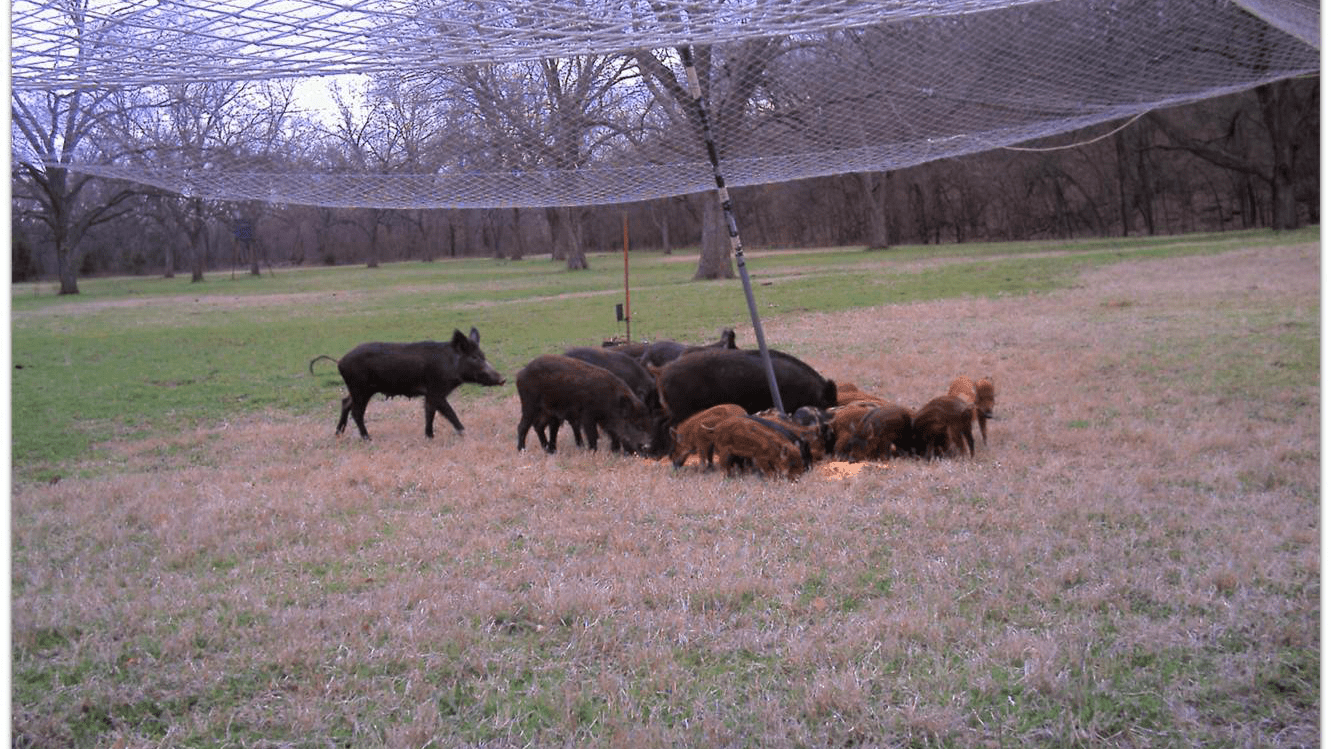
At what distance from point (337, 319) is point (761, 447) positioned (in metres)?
16.3

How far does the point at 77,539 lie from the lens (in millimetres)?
5422

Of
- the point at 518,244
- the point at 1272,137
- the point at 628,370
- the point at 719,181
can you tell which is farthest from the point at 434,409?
the point at 518,244

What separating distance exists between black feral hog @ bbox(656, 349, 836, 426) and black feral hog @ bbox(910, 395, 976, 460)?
1.11 metres

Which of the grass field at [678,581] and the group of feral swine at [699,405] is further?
the group of feral swine at [699,405]

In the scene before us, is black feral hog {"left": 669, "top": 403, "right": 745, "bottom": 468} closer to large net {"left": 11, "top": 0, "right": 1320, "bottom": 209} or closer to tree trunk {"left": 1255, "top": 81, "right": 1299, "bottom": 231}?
large net {"left": 11, "top": 0, "right": 1320, "bottom": 209}

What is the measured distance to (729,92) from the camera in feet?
25.7

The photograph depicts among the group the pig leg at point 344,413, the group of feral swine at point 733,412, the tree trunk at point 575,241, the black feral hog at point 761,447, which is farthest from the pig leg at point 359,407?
the tree trunk at point 575,241

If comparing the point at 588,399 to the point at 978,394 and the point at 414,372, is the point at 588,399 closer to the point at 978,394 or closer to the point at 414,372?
the point at 414,372

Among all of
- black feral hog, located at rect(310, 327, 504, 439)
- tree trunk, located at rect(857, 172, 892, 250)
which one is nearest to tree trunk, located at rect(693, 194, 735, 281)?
tree trunk, located at rect(857, 172, 892, 250)

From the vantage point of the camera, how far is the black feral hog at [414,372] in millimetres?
8180

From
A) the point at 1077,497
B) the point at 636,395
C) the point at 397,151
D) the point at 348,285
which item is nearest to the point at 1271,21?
the point at 1077,497

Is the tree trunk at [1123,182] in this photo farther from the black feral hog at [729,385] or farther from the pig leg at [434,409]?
the pig leg at [434,409]

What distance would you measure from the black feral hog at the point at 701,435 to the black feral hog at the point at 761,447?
120 millimetres

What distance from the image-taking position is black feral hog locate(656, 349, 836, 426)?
298 inches
